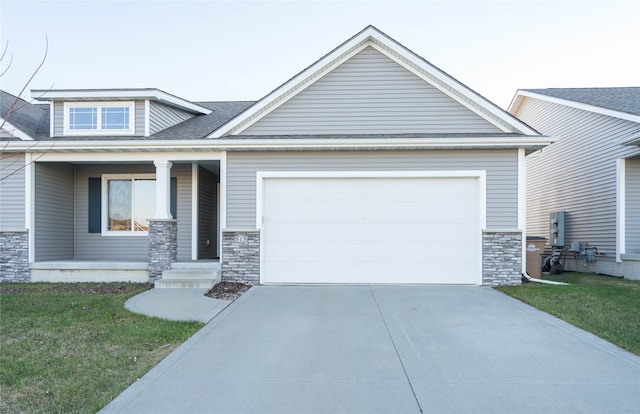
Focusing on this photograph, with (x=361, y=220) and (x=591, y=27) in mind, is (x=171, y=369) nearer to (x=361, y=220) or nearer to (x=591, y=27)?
(x=361, y=220)

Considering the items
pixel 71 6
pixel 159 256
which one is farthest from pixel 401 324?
pixel 71 6

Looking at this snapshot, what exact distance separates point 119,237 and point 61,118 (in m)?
3.60

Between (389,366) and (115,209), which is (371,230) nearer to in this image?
(389,366)

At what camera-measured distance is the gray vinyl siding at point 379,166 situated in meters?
9.60

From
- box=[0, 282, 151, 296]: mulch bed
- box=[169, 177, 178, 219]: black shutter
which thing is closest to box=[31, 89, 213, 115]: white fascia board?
box=[169, 177, 178, 219]: black shutter

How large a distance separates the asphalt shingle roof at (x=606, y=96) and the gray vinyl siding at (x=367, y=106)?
5880 mm

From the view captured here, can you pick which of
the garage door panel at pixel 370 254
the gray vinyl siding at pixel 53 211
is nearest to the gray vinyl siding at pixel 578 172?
the garage door panel at pixel 370 254

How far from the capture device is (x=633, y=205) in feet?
38.3

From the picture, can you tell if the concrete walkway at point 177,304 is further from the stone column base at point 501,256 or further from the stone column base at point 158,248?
the stone column base at point 501,256

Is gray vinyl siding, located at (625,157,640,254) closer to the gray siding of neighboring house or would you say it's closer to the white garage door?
the white garage door

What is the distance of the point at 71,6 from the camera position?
9195 millimetres

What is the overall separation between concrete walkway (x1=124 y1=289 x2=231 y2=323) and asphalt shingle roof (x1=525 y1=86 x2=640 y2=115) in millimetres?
11973

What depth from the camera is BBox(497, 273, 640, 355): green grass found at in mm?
5867

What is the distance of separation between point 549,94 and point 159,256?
47.3 feet
